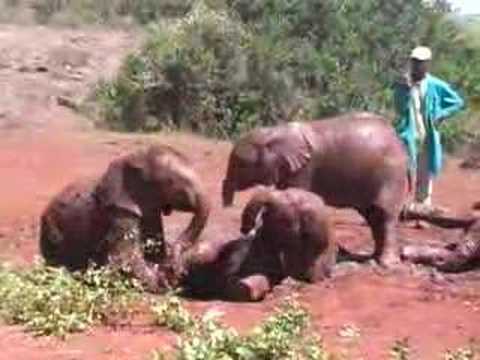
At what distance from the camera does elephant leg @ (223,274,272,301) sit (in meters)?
9.41

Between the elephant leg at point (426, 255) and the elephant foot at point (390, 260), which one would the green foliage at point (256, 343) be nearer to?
the elephant foot at point (390, 260)

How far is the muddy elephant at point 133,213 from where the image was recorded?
9484 mm

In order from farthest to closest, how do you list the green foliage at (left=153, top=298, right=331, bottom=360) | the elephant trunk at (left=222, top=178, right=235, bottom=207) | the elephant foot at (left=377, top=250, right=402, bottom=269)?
the elephant trunk at (left=222, top=178, right=235, bottom=207) < the elephant foot at (left=377, top=250, right=402, bottom=269) < the green foliage at (left=153, top=298, right=331, bottom=360)

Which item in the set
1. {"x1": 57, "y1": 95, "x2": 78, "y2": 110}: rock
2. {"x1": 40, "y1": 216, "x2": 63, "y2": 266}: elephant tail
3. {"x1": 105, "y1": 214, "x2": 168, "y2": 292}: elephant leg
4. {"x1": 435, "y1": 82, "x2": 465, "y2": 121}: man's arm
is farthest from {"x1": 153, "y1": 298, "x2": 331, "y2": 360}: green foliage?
{"x1": 57, "y1": 95, "x2": 78, "y2": 110}: rock

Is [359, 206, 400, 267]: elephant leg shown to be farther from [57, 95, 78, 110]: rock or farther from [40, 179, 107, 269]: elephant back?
[57, 95, 78, 110]: rock

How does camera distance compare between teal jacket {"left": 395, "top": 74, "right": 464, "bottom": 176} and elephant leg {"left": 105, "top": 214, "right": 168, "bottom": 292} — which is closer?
elephant leg {"left": 105, "top": 214, "right": 168, "bottom": 292}

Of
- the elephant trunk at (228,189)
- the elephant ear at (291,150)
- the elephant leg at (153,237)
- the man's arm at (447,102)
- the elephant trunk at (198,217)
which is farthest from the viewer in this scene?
the man's arm at (447,102)

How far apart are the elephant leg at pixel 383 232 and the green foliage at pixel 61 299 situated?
2519mm

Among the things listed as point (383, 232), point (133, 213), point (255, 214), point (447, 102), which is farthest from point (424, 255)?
point (133, 213)

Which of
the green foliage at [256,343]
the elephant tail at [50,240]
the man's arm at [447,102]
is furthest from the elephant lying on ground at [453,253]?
the green foliage at [256,343]

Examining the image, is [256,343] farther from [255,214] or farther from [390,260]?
[390,260]

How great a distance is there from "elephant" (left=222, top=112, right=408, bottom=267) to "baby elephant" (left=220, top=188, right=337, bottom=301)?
1.88 ft

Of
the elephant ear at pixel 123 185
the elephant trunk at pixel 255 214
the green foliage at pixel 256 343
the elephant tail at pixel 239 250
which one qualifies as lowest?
the elephant tail at pixel 239 250

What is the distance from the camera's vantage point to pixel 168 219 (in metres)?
12.0
